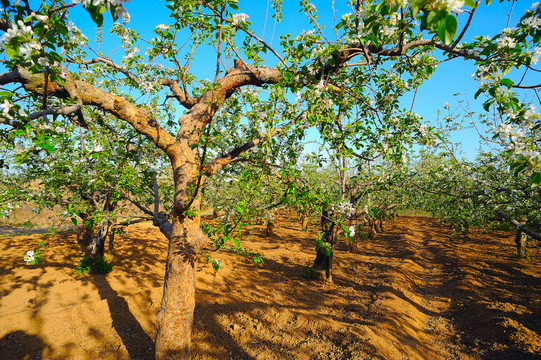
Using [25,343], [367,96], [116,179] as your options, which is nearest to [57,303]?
[25,343]

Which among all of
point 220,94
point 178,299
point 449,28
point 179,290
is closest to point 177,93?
point 220,94

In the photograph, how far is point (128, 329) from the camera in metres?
5.71

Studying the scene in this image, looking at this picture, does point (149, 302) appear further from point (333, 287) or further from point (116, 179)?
point (333, 287)

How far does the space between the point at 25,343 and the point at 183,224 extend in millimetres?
4816

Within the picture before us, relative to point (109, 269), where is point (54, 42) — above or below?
above

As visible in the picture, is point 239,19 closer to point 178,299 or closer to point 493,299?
point 178,299

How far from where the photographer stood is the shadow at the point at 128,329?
16.4ft

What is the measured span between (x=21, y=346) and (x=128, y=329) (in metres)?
1.95

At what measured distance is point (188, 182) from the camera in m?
4.02

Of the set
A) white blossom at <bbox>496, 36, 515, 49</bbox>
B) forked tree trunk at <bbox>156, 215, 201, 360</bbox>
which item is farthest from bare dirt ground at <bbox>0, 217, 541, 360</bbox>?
white blossom at <bbox>496, 36, 515, 49</bbox>

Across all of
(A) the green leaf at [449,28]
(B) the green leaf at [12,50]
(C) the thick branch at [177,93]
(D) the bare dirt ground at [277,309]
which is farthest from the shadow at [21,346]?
(A) the green leaf at [449,28]

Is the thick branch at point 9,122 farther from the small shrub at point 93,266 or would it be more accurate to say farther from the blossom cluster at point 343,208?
the small shrub at point 93,266

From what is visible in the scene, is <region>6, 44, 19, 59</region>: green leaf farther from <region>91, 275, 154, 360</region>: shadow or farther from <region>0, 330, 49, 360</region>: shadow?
<region>0, 330, 49, 360</region>: shadow

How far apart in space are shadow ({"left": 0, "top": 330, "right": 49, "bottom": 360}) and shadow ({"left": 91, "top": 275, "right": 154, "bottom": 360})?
4.31ft
